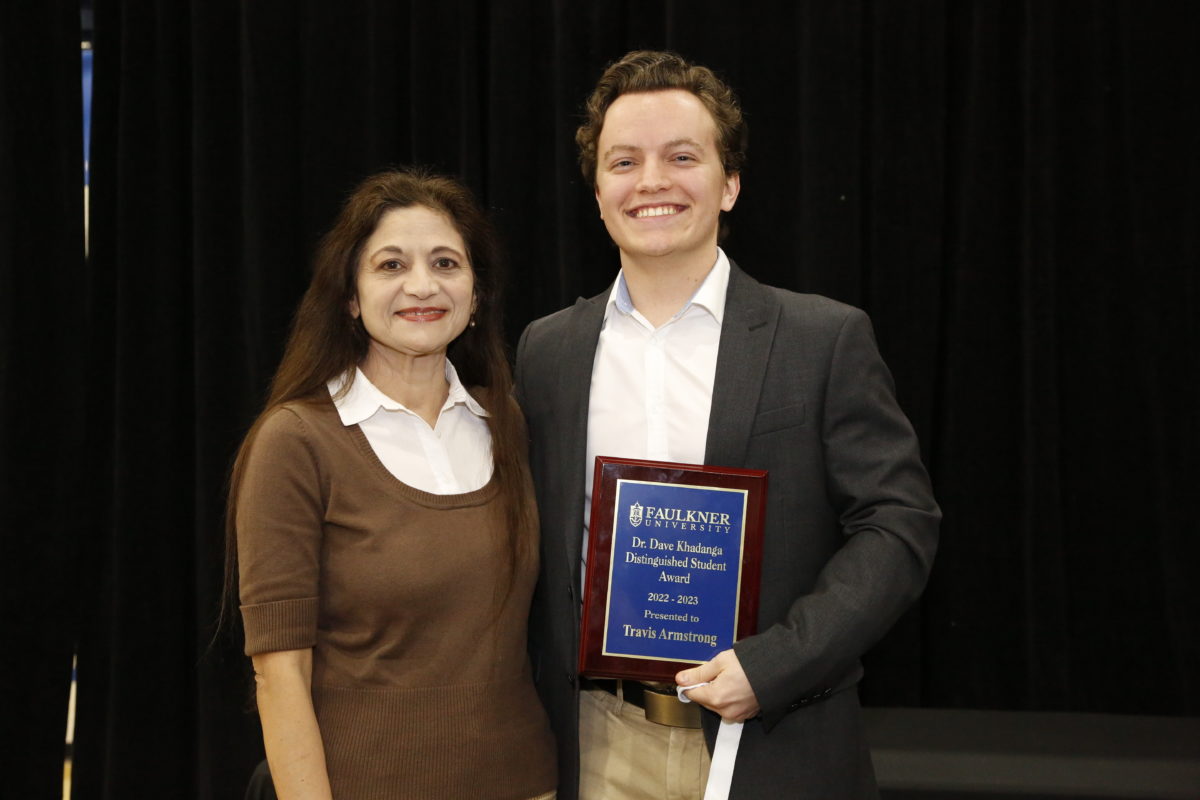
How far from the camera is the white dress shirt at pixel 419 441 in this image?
1.71 m

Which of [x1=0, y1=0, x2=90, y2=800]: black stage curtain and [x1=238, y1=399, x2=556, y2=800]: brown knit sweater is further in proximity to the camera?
[x1=0, y1=0, x2=90, y2=800]: black stage curtain

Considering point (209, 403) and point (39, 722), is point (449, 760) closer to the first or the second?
point (209, 403)

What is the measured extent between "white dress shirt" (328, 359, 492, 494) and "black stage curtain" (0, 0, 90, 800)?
1934mm

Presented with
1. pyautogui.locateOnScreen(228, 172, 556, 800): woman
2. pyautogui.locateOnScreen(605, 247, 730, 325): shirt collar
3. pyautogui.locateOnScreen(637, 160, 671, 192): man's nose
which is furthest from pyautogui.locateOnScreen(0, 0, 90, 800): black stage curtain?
pyautogui.locateOnScreen(637, 160, 671, 192): man's nose

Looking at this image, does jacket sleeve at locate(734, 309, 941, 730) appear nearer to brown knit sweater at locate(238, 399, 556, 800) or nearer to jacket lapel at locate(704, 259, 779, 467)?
jacket lapel at locate(704, 259, 779, 467)

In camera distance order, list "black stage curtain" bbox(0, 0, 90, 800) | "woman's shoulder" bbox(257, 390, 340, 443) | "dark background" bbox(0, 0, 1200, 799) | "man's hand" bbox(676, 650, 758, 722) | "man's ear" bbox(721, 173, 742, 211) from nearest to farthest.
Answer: "man's hand" bbox(676, 650, 758, 722) → "woman's shoulder" bbox(257, 390, 340, 443) → "man's ear" bbox(721, 173, 742, 211) → "dark background" bbox(0, 0, 1200, 799) → "black stage curtain" bbox(0, 0, 90, 800)

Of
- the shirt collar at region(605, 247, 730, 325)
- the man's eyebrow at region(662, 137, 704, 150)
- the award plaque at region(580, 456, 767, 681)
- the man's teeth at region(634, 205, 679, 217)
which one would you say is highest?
the man's eyebrow at region(662, 137, 704, 150)

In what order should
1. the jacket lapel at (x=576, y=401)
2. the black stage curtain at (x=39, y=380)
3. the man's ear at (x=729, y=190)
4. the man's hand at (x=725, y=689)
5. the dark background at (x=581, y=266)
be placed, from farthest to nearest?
1. the black stage curtain at (x=39, y=380)
2. the dark background at (x=581, y=266)
3. the man's ear at (x=729, y=190)
4. the jacket lapel at (x=576, y=401)
5. the man's hand at (x=725, y=689)

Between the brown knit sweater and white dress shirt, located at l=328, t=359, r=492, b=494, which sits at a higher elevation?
white dress shirt, located at l=328, t=359, r=492, b=494

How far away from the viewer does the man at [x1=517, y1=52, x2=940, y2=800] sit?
1.61m

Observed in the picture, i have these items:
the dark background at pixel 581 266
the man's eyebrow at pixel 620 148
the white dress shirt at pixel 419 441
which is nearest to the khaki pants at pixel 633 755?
the white dress shirt at pixel 419 441

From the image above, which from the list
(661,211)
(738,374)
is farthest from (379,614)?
(661,211)

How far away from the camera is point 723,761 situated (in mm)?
1636

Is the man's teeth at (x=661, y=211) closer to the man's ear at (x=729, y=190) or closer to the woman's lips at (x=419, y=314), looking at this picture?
the man's ear at (x=729, y=190)
